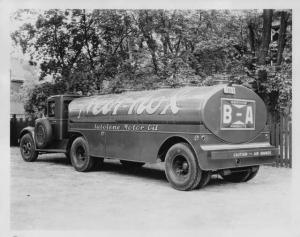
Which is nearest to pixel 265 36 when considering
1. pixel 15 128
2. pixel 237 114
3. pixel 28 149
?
pixel 237 114

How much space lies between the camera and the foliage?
14.9 metres

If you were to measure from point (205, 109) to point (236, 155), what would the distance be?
3.90ft

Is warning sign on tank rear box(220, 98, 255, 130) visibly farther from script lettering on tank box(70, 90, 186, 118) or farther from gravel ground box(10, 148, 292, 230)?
gravel ground box(10, 148, 292, 230)

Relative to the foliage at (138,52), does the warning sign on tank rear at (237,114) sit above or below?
below

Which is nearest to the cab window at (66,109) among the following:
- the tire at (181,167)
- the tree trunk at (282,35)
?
the tire at (181,167)

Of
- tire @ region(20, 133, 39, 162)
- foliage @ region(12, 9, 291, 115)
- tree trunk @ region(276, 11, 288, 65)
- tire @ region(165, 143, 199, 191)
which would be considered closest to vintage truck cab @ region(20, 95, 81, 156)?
tire @ region(20, 133, 39, 162)

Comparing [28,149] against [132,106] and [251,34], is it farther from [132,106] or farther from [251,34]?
[251,34]

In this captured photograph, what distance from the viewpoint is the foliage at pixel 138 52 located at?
14.9 meters

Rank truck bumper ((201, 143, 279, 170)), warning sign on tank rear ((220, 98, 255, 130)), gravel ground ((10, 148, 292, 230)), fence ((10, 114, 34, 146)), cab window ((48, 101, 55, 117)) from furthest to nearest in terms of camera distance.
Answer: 1. fence ((10, 114, 34, 146))
2. cab window ((48, 101, 55, 117))
3. warning sign on tank rear ((220, 98, 255, 130))
4. truck bumper ((201, 143, 279, 170))
5. gravel ground ((10, 148, 292, 230))

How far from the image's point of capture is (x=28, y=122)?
19.0 metres

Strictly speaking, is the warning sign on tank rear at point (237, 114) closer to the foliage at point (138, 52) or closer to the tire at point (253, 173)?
the tire at point (253, 173)

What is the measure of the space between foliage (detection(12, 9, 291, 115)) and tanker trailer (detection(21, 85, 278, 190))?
15.1 ft

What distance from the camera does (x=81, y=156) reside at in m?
12.1

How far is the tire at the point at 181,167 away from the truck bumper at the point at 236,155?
0.35 meters
